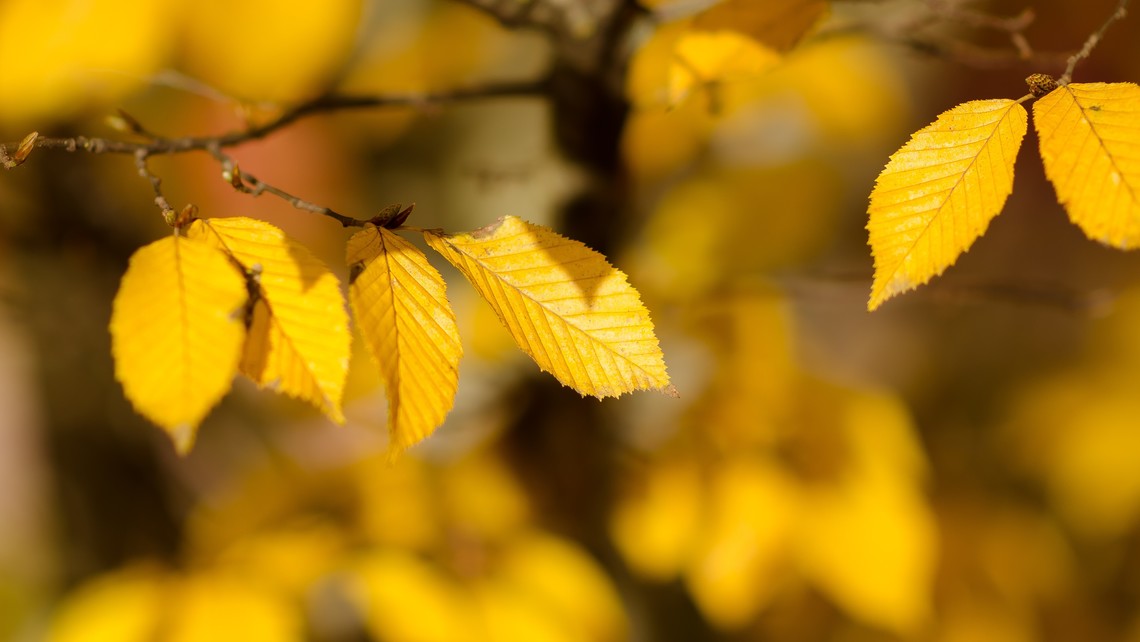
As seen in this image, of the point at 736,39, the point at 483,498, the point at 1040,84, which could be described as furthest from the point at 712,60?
the point at 483,498

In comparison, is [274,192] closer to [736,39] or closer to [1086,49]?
[736,39]

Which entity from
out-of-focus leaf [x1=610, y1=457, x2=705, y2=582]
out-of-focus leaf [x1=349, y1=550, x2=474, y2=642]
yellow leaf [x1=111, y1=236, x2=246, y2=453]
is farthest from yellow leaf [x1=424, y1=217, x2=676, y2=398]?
out-of-focus leaf [x1=610, y1=457, x2=705, y2=582]

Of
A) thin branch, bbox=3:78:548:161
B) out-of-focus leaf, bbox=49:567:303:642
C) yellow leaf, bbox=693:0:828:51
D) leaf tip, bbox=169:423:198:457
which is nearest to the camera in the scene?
leaf tip, bbox=169:423:198:457

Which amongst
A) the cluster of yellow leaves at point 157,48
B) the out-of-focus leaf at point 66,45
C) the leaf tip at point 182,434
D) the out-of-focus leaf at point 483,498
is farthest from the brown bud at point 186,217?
the out-of-focus leaf at point 483,498

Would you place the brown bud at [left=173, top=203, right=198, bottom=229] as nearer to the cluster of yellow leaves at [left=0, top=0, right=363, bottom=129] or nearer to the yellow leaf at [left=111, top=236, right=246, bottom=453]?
the yellow leaf at [left=111, top=236, right=246, bottom=453]

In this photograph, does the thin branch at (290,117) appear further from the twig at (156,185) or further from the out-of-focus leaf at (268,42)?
the out-of-focus leaf at (268,42)

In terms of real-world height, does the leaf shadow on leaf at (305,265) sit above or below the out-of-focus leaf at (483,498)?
above

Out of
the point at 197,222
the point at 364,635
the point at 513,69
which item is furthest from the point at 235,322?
the point at 513,69
